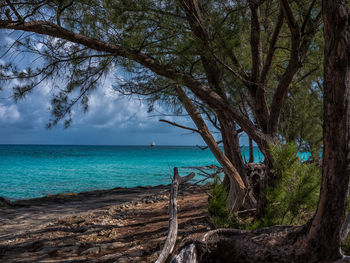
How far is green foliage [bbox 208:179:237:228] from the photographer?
227 centimetres

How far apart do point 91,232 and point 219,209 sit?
2773mm

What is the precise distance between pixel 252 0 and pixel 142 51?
1381 millimetres

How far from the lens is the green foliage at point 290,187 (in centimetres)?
221

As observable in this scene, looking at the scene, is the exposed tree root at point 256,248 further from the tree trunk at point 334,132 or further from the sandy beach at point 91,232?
the sandy beach at point 91,232

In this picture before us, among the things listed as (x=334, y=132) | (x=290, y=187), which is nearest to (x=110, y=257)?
(x=290, y=187)

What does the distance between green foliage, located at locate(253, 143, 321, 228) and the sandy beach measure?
0.73m

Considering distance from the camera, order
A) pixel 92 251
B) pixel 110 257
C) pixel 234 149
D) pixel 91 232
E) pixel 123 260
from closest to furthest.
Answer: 1. pixel 123 260
2. pixel 110 257
3. pixel 92 251
4. pixel 234 149
5. pixel 91 232

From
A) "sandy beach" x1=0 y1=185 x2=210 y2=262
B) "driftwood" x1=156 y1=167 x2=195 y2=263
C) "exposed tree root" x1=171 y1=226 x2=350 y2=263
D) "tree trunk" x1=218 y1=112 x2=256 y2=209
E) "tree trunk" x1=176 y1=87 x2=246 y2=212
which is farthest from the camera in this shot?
"tree trunk" x1=218 y1=112 x2=256 y2=209

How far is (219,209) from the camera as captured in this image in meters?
2.30

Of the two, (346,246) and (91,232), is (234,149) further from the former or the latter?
(91,232)

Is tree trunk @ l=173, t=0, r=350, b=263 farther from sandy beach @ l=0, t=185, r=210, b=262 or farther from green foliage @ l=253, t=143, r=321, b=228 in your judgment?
sandy beach @ l=0, t=185, r=210, b=262

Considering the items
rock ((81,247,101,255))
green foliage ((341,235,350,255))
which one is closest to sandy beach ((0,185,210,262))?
rock ((81,247,101,255))

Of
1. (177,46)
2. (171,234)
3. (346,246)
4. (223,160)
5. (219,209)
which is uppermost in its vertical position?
(177,46)

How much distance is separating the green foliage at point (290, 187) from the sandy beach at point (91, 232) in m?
0.73
